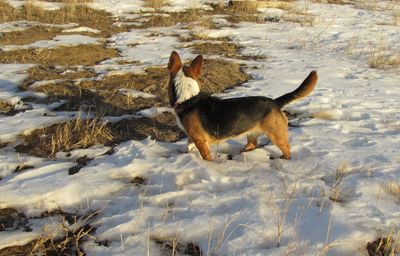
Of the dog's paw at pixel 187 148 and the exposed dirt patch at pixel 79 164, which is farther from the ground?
the dog's paw at pixel 187 148

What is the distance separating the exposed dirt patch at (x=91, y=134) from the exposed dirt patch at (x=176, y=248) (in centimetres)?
170

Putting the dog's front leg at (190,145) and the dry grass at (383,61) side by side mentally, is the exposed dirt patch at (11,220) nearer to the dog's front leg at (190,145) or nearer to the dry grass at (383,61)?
the dog's front leg at (190,145)

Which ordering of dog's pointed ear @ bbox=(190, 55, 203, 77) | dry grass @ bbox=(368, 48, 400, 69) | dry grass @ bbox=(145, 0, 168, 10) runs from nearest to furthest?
dog's pointed ear @ bbox=(190, 55, 203, 77)
dry grass @ bbox=(368, 48, 400, 69)
dry grass @ bbox=(145, 0, 168, 10)

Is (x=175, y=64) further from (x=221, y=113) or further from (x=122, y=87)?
(x=122, y=87)

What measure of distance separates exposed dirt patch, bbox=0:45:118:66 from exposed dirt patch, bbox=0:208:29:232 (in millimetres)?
5075

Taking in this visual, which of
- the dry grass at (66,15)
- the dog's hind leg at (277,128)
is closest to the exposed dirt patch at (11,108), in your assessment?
the dog's hind leg at (277,128)

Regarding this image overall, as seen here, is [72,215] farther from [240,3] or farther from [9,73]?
[240,3]

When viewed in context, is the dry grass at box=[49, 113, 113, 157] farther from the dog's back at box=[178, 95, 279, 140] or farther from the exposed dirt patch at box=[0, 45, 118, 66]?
the exposed dirt patch at box=[0, 45, 118, 66]

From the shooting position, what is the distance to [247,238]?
2.84m

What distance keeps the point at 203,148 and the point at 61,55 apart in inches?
213

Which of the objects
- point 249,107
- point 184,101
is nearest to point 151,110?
point 184,101

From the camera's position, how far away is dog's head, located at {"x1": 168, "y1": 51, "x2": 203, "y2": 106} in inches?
170

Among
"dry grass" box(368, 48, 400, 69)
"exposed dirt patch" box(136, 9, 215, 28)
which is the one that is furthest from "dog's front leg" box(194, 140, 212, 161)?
"exposed dirt patch" box(136, 9, 215, 28)

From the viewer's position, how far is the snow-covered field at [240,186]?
2879mm
